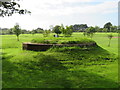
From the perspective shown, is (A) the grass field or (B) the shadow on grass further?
(A) the grass field

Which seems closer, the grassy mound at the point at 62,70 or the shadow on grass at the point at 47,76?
the shadow on grass at the point at 47,76

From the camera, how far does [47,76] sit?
7.87 m

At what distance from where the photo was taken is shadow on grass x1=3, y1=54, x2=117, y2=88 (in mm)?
6742

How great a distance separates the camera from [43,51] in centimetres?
1240

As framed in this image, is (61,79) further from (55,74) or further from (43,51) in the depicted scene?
(43,51)

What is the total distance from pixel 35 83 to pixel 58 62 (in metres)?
3.39

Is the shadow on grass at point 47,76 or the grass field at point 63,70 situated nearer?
the shadow on grass at point 47,76

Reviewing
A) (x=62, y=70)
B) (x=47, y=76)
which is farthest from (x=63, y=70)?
(x=47, y=76)

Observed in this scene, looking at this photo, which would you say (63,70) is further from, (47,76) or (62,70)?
(47,76)

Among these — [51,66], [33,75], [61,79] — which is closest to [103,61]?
[51,66]

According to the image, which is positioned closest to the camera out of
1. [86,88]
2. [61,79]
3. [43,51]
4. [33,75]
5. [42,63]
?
[86,88]

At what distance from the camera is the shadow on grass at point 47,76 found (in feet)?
22.1

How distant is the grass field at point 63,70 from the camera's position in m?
6.92

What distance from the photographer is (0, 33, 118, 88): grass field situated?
22.7ft
